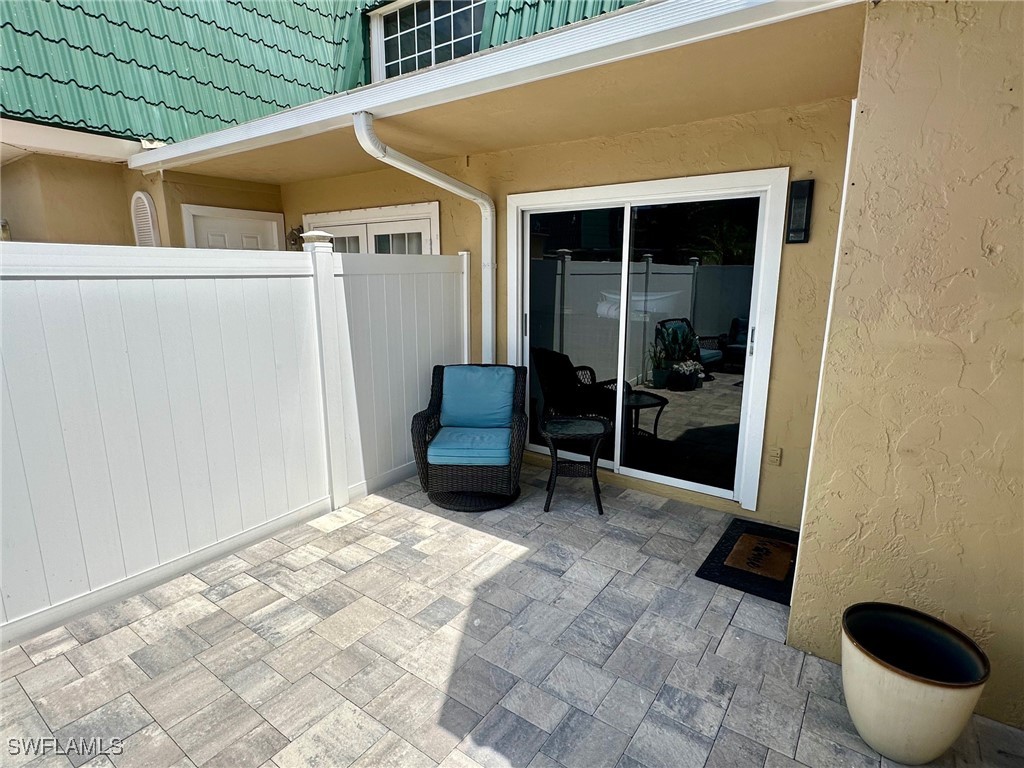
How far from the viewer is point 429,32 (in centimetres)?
456

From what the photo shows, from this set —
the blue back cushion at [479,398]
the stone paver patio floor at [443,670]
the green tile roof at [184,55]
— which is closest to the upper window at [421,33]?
the green tile roof at [184,55]

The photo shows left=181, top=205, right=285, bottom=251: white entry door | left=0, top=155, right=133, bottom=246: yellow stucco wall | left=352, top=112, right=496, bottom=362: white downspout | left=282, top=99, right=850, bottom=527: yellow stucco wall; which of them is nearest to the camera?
left=282, top=99, right=850, bottom=527: yellow stucco wall

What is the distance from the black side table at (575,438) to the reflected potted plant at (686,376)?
0.58m

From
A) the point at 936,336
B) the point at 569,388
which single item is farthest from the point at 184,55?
the point at 936,336

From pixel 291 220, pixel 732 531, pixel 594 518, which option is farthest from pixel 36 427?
pixel 291 220

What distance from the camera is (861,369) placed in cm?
197

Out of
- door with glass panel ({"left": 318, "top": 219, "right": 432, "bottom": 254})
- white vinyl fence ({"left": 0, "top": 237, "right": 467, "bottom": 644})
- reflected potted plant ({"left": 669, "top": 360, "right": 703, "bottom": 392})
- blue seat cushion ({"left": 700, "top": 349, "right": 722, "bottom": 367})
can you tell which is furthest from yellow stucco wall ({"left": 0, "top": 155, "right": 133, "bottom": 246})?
blue seat cushion ({"left": 700, "top": 349, "right": 722, "bottom": 367})

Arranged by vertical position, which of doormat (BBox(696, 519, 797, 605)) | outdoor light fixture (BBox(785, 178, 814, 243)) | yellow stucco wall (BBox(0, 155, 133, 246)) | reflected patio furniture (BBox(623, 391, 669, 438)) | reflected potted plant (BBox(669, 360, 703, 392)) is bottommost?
doormat (BBox(696, 519, 797, 605))

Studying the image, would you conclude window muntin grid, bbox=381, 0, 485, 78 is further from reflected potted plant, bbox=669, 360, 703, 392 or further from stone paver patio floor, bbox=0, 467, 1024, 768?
stone paver patio floor, bbox=0, 467, 1024, 768

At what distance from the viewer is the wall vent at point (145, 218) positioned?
5.08 meters

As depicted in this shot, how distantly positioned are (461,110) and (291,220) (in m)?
3.64

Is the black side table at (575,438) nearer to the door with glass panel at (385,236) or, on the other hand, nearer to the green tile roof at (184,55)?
the door with glass panel at (385,236)

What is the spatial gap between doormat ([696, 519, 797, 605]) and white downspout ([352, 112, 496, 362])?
7.80ft

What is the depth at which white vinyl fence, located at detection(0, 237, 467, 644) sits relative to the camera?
88.9 inches
